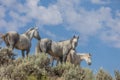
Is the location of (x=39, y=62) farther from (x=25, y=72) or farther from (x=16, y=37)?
(x=16, y=37)

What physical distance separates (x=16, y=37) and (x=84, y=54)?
5644mm

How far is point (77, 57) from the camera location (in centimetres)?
2708

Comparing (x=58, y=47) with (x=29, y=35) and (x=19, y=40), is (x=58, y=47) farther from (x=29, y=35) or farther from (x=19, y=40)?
(x=19, y=40)

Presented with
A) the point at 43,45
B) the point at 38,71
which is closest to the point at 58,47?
the point at 43,45

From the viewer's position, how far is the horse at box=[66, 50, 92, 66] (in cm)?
2652

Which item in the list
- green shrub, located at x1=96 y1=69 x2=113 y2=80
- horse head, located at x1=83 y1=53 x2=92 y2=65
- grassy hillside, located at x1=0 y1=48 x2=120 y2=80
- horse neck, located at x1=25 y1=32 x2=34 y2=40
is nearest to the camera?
grassy hillside, located at x1=0 y1=48 x2=120 y2=80

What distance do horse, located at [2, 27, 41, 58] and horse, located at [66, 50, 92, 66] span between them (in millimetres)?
2410

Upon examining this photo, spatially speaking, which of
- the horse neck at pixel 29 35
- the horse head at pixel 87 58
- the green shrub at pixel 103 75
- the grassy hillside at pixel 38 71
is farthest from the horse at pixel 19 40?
the green shrub at pixel 103 75

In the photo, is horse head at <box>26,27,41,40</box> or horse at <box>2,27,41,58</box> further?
horse head at <box>26,27,41,40</box>

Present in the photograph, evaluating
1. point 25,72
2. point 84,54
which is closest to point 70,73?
point 25,72

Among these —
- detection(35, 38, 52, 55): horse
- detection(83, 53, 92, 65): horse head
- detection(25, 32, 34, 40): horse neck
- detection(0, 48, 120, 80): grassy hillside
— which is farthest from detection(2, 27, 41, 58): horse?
detection(0, 48, 120, 80): grassy hillside

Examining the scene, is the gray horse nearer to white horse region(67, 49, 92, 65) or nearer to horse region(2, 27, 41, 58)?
white horse region(67, 49, 92, 65)

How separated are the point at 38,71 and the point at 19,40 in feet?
25.2

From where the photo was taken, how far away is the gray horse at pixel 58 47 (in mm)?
26188
